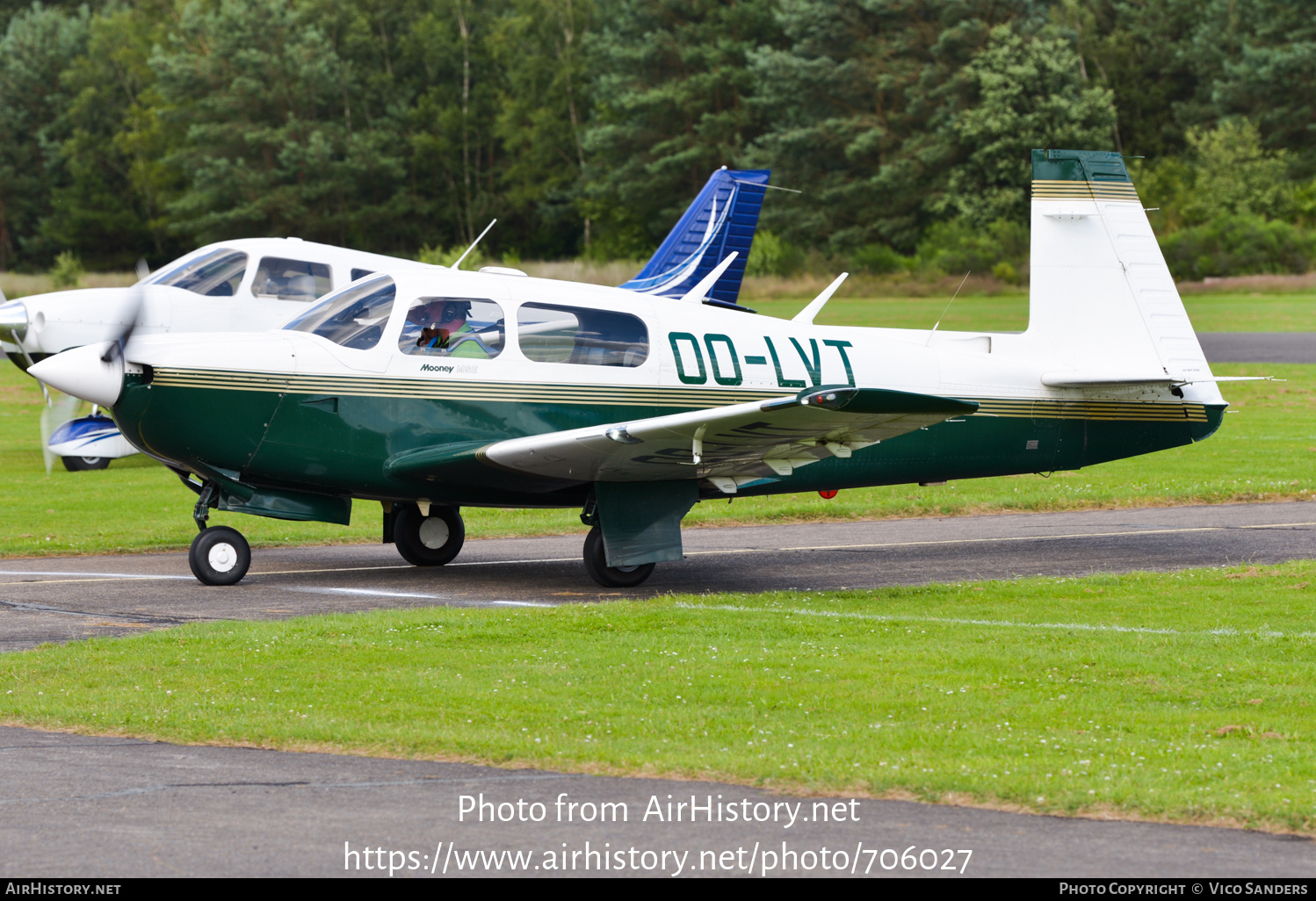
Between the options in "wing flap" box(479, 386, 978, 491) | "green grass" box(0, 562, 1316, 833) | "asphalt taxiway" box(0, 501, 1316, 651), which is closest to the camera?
"green grass" box(0, 562, 1316, 833)

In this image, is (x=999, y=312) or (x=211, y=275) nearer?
(x=211, y=275)

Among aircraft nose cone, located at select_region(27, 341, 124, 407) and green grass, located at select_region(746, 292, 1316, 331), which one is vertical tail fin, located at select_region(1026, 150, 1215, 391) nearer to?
aircraft nose cone, located at select_region(27, 341, 124, 407)

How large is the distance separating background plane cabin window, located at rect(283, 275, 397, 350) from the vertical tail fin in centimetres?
611

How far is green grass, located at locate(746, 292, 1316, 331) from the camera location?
4753 centimetres

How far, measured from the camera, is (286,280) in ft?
54.6

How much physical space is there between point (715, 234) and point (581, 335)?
1300 cm

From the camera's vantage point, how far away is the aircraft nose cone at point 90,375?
11.6m

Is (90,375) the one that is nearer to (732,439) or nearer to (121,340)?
(121,340)

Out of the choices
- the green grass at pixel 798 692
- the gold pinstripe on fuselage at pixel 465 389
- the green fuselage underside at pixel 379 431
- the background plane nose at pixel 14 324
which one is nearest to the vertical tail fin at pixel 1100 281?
the gold pinstripe on fuselage at pixel 465 389

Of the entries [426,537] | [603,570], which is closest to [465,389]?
[603,570]

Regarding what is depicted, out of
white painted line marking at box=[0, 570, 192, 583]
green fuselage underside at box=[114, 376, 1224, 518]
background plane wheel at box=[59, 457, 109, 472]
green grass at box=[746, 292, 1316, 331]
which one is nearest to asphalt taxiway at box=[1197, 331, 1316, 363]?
green grass at box=[746, 292, 1316, 331]

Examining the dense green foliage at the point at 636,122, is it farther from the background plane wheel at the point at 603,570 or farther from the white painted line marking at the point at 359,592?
the white painted line marking at the point at 359,592

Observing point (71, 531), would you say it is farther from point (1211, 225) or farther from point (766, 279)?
point (1211, 225)

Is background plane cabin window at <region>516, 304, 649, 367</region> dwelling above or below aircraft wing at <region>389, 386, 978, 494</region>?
above
